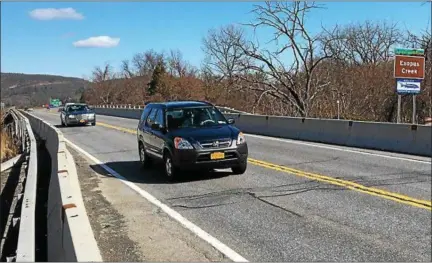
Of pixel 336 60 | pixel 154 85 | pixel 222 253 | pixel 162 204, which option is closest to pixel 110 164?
pixel 162 204

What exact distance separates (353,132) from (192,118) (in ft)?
23.9

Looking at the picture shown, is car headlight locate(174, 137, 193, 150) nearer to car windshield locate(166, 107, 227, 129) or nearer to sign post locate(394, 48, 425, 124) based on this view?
car windshield locate(166, 107, 227, 129)

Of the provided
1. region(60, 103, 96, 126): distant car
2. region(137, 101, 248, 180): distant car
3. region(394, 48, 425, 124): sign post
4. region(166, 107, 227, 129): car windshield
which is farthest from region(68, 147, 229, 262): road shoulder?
region(60, 103, 96, 126): distant car

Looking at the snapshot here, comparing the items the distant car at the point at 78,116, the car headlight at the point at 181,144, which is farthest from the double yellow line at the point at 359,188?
the distant car at the point at 78,116

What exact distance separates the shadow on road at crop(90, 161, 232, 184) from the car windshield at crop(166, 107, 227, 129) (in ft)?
3.61

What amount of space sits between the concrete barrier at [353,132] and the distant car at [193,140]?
581 centimetres

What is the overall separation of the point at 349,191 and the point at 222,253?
12.2 feet

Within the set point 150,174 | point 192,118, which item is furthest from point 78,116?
point 192,118

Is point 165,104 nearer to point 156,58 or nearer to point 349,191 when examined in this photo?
point 349,191

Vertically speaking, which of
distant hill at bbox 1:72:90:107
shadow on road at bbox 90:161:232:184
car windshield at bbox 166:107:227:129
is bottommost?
shadow on road at bbox 90:161:232:184

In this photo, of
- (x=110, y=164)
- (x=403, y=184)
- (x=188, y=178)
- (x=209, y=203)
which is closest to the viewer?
(x=209, y=203)

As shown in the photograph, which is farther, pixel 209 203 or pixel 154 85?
pixel 154 85

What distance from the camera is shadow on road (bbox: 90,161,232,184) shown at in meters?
10.1

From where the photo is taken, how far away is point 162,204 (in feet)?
25.5
